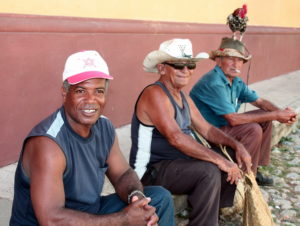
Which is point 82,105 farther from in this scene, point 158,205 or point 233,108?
point 233,108

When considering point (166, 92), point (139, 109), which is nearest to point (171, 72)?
point (166, 92)

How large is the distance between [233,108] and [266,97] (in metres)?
4.16

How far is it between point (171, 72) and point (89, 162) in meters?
1.32

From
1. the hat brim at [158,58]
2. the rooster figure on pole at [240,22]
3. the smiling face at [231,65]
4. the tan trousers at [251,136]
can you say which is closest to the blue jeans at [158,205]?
the hat brim at [158,58]

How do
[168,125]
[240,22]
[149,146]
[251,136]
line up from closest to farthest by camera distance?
[168,125], [149,146], [251,136], [240,22]

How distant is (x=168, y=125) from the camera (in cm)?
321

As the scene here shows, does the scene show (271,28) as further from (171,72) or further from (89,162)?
(89,162)

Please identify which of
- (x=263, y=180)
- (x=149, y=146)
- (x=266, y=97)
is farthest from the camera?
(x=266, y=97)

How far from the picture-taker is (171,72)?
11.3 ft

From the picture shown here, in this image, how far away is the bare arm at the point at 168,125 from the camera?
3.22m

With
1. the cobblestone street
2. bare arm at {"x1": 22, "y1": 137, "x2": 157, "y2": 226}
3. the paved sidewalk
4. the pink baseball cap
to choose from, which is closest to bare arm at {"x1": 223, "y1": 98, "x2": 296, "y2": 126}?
the cobblestone street

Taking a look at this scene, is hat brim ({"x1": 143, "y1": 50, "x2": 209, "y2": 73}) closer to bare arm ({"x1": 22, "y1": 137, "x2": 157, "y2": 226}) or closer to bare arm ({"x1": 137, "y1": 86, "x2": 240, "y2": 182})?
bare arm ({"x1": 137, "y1": 86, "x2": 240, "y2": 182})

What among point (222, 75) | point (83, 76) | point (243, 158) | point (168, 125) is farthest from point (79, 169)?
point (222, 75)

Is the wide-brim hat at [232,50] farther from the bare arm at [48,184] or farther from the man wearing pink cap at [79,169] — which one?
the bare arm at [48,184]
